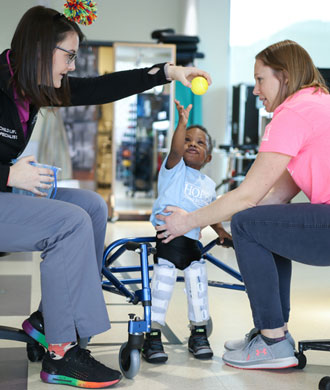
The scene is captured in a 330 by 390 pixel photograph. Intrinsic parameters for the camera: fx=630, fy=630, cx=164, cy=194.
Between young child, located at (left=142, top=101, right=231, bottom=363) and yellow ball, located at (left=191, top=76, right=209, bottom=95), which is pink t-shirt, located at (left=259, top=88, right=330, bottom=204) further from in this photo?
young child, located at (left=142, top=101, right=231, bottom=363)

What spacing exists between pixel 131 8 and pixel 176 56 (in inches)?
89.7

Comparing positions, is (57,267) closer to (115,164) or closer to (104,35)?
(115,164)

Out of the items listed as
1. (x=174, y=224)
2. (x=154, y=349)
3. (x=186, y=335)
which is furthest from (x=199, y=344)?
(x=174, y=224)

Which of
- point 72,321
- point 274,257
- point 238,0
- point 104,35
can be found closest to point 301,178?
point 274,257

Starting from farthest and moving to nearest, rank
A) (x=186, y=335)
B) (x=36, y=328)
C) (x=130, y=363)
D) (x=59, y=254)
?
(x=186, y=335)
(x=36, y=328)
(x=130, y=363)
(x=59, y=254)

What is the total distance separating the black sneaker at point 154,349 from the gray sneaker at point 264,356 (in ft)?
0.77

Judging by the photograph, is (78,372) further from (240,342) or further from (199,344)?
(240,342)

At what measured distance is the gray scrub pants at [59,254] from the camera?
1775 millimetres

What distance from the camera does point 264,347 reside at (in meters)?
2.06

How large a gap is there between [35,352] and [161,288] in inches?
19.4

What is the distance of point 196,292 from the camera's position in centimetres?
231

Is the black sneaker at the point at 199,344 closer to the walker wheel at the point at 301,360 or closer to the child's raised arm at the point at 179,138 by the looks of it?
the walker wheel at the point at 301,360

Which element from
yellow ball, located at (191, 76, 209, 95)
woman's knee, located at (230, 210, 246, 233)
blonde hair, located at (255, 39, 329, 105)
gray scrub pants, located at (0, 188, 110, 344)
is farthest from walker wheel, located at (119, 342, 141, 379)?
blonde hair, located at (255, 39, 329, 105)

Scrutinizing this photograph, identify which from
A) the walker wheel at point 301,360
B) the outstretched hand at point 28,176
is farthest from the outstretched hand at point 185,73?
the walker wheel at point 301,360
